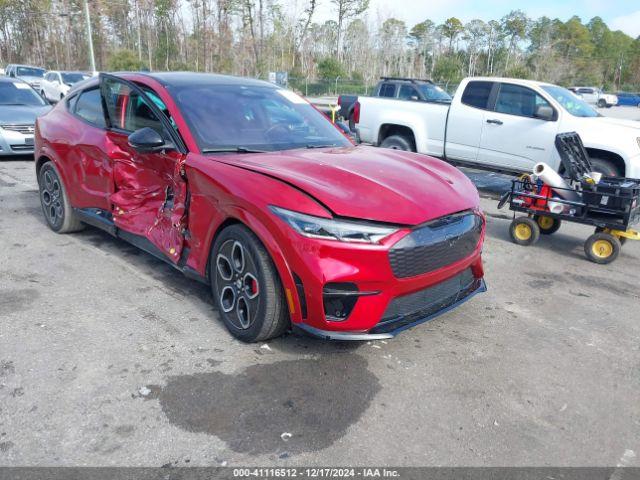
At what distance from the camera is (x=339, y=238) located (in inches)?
111

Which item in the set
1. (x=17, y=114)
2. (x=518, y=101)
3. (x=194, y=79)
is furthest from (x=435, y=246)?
(x=17, y=114)

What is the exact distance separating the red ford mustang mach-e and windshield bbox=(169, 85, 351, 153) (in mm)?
13

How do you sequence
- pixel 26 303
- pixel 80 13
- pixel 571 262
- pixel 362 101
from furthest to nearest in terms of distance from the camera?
pixel 80 13 < pixel 362 101 < pixel 571 262 < pixel 26 303

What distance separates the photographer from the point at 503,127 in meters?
8.70

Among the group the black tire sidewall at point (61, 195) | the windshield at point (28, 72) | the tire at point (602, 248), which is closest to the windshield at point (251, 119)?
the black tire sidewall at point (61, 195)

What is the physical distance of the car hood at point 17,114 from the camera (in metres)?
9.83

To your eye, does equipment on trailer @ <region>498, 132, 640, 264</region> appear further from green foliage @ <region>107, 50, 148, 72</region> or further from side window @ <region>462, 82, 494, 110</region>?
green foliage @ <region>107, 50, 148, 72</region>

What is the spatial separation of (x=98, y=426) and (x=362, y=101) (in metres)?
9.01

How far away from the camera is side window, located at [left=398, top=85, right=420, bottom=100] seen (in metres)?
11.2

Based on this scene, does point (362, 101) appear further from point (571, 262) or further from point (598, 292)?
point (598, 292)

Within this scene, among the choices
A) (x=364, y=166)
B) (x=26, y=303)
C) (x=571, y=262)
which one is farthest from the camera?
(x=571, y=262)

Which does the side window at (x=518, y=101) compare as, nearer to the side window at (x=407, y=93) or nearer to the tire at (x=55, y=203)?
the side window at (x=407, y=93)

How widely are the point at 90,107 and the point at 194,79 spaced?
4.38 ft

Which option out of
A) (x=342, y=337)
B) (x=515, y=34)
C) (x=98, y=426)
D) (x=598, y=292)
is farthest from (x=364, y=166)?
(x=515, y=34)
